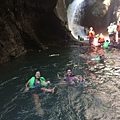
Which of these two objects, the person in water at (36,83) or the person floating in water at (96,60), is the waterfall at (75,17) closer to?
the person floating in water at (96,60)

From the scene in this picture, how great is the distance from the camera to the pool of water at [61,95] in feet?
29.4

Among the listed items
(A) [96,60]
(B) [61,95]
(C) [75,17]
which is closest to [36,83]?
(B) [61,95]

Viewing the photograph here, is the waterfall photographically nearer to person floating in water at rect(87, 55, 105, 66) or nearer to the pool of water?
person floating in water at rect(87, 55, 105, 66)

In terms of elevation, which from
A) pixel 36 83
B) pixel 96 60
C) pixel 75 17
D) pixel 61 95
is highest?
pixel 75 17

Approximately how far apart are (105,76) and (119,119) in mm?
5341

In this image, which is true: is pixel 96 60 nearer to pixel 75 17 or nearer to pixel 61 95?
pixel 61 95

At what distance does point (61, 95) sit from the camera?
1094cm

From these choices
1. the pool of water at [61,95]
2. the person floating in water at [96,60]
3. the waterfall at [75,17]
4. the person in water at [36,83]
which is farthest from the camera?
the waterfall at [75,17]

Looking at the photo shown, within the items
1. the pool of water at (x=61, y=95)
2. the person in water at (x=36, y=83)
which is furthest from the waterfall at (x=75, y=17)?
the person in water at (x=36, y=83)

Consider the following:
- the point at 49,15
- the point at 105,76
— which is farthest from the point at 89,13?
the point at 105,76

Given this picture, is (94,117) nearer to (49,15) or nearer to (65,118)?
(65,118)

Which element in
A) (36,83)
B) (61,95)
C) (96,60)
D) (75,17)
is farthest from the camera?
(75,17)

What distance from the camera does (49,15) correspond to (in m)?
25.8

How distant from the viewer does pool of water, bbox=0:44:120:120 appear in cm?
896
